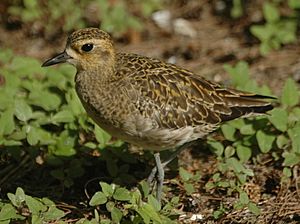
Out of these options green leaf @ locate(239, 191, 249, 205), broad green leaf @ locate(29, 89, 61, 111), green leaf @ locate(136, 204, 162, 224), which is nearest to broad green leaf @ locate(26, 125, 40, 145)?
broad green leaf @ locate(29, 89, 61, 111)

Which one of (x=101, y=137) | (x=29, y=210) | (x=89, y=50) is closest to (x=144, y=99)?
(x=89, y=50)

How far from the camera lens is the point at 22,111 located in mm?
7402

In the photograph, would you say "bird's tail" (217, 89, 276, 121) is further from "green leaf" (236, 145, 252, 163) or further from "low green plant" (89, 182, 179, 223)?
"low green plant" (89, 182, 179, 223)

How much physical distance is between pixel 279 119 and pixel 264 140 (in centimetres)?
26

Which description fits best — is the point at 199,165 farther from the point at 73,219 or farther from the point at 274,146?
the point at 73,219

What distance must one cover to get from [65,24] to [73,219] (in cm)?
436

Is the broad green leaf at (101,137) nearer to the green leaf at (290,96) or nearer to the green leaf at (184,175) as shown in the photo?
the green leaf at (184,175)

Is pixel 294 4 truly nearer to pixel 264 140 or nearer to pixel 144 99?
pixel 264 140

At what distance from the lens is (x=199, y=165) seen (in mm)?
7688

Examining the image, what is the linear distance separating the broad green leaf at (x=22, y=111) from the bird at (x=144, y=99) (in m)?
0.81

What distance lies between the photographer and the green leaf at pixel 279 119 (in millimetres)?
7266

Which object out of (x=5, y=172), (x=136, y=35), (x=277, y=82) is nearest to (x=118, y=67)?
(x=5, y=172)

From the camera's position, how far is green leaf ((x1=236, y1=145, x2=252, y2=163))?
733 centimetres

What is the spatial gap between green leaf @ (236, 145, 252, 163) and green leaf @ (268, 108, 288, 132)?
0.39m
